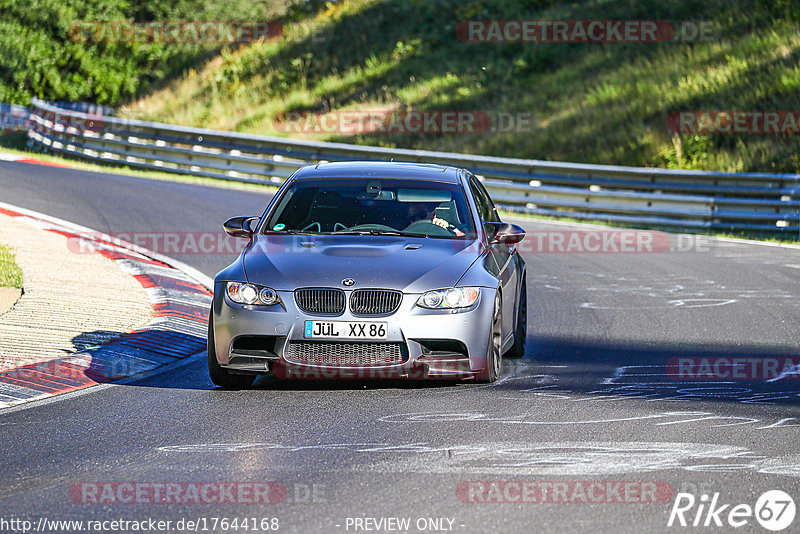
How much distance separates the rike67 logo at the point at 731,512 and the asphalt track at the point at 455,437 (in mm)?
44

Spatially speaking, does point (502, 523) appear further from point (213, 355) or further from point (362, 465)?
point (213, 355)

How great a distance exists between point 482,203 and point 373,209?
1.24 m

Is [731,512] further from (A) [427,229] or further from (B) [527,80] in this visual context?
(B) [527,80]

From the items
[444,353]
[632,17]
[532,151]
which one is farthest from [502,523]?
[632,17]

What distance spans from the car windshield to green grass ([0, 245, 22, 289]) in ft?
11.8

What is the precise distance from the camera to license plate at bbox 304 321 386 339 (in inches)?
305

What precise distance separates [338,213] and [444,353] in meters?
1.72

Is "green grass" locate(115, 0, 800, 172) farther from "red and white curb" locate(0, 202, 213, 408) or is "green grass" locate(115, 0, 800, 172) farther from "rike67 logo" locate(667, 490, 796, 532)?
"rike67 logo" locate(667, 490, 796, 532)

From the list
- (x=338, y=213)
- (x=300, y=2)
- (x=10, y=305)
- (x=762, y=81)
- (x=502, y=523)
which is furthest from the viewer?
(x=300, y=2)

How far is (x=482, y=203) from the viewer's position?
9.98 meters

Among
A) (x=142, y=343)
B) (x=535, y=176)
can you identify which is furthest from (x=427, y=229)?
(x=535, y=176)

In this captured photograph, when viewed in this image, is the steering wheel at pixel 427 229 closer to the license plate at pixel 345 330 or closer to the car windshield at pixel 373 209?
the car windshield at pixel 373 209

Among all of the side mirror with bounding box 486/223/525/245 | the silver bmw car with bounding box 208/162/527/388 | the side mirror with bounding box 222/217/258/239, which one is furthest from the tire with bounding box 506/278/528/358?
the side mirror with bounding box 222/217/258/239

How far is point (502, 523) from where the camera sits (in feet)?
16.6
